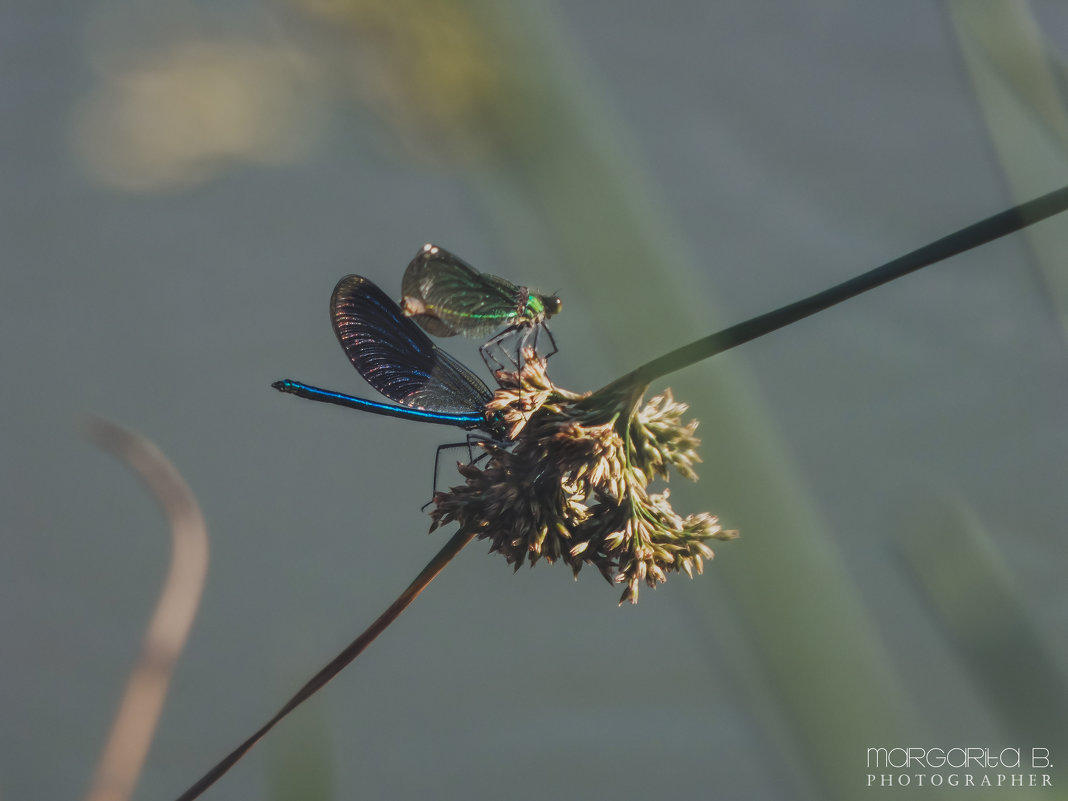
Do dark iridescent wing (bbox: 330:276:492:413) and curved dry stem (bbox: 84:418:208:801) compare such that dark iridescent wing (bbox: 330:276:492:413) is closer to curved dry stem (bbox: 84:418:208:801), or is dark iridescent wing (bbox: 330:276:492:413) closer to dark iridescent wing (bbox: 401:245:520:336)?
dark iridescent wing (bbox: 401:245:520:336)

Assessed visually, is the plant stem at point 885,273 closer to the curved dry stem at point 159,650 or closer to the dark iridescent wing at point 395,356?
the curved dry stem at point 159,650

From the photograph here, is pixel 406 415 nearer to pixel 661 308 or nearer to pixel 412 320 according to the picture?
pixel 412 320

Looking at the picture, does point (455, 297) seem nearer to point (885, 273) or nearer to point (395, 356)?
point (395, 356)

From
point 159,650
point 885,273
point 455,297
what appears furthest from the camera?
point 455,297

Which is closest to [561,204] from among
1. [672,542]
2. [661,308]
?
[661,308]

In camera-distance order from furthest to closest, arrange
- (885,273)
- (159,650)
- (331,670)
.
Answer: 1. (159,650)
2. (331,670)
3. (885,273)

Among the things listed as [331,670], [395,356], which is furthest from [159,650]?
[395,356]
